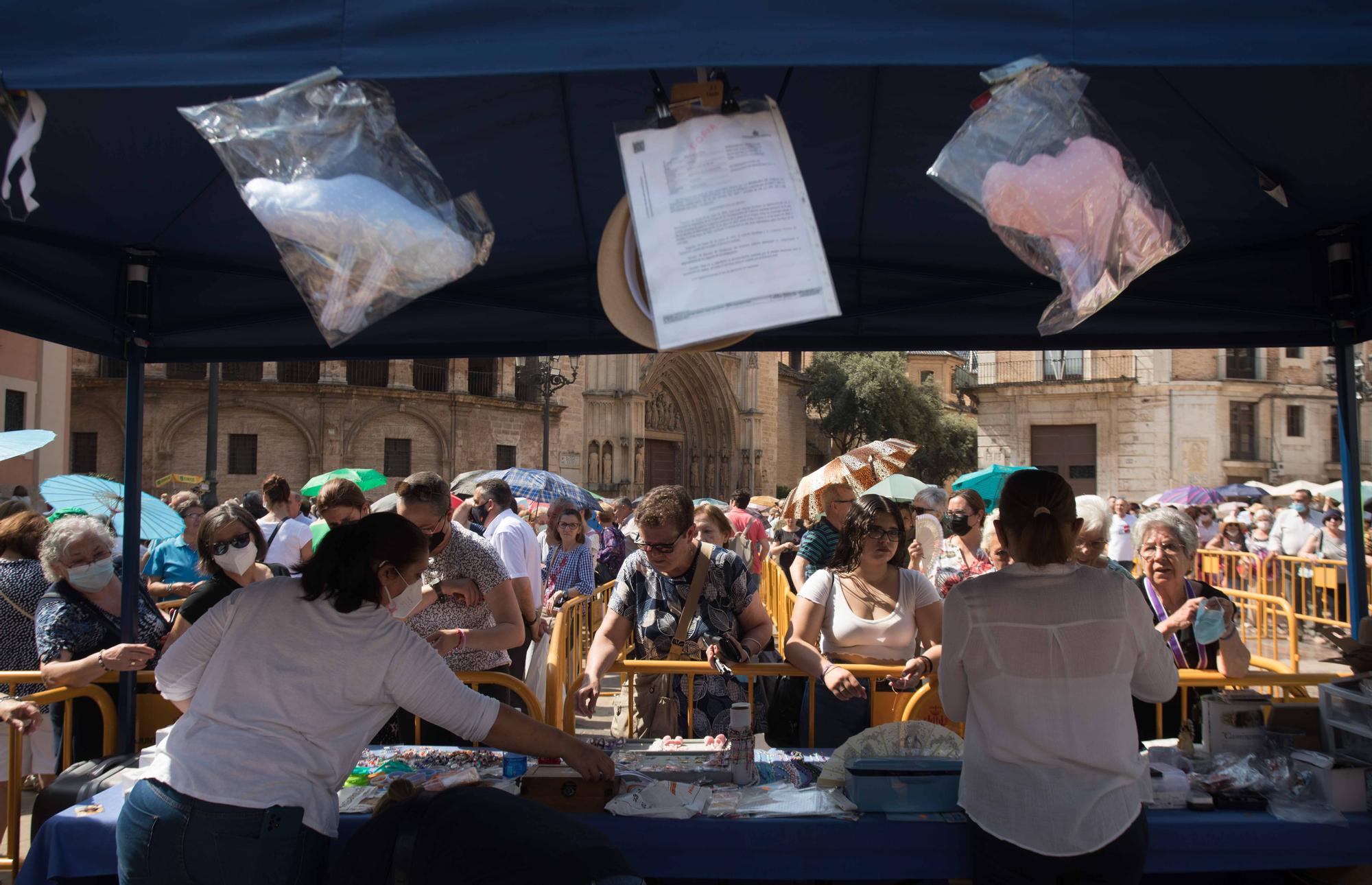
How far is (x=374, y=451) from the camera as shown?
36.2 meters

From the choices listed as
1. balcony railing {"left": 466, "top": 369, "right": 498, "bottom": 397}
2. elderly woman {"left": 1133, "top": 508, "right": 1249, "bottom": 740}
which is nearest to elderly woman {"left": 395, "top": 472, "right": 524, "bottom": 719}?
elderly woman {"left": 1133, "top": 508, "right": 1249, "bottom": 740}

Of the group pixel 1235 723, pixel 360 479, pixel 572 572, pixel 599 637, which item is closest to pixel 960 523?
pixel 572 572

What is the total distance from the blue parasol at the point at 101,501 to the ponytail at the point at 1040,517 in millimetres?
6678

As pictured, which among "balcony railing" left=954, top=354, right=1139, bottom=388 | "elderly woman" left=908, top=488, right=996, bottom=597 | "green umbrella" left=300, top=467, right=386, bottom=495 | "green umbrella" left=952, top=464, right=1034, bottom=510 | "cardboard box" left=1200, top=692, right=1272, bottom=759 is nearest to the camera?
"cardboard box" left=1200, top=692, right=1272, bottom=759

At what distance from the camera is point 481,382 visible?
4009cm

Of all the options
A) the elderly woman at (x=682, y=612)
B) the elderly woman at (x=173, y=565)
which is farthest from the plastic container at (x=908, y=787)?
the elderly woman at (x=173, y=565)

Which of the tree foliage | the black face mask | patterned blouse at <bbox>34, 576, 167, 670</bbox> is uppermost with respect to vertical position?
the tree foliage

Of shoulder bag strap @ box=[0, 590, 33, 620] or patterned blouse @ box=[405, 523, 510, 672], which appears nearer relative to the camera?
patterned blouse @ box=[405, 523, 510, 672]

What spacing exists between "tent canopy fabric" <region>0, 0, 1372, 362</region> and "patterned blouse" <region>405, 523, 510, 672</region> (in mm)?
1004

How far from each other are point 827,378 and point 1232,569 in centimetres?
3995

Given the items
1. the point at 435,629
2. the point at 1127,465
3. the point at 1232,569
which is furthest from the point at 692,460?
the point at 435,629

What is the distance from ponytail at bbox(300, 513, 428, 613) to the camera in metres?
2.62

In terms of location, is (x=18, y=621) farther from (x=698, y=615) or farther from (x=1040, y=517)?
(x=1040, y=517)

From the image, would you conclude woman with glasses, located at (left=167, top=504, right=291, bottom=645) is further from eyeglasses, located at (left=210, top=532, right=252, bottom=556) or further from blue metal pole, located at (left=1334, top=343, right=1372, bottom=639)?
blue metal pole, located at (left=1334, top=343, right=1372, bottom=639)
